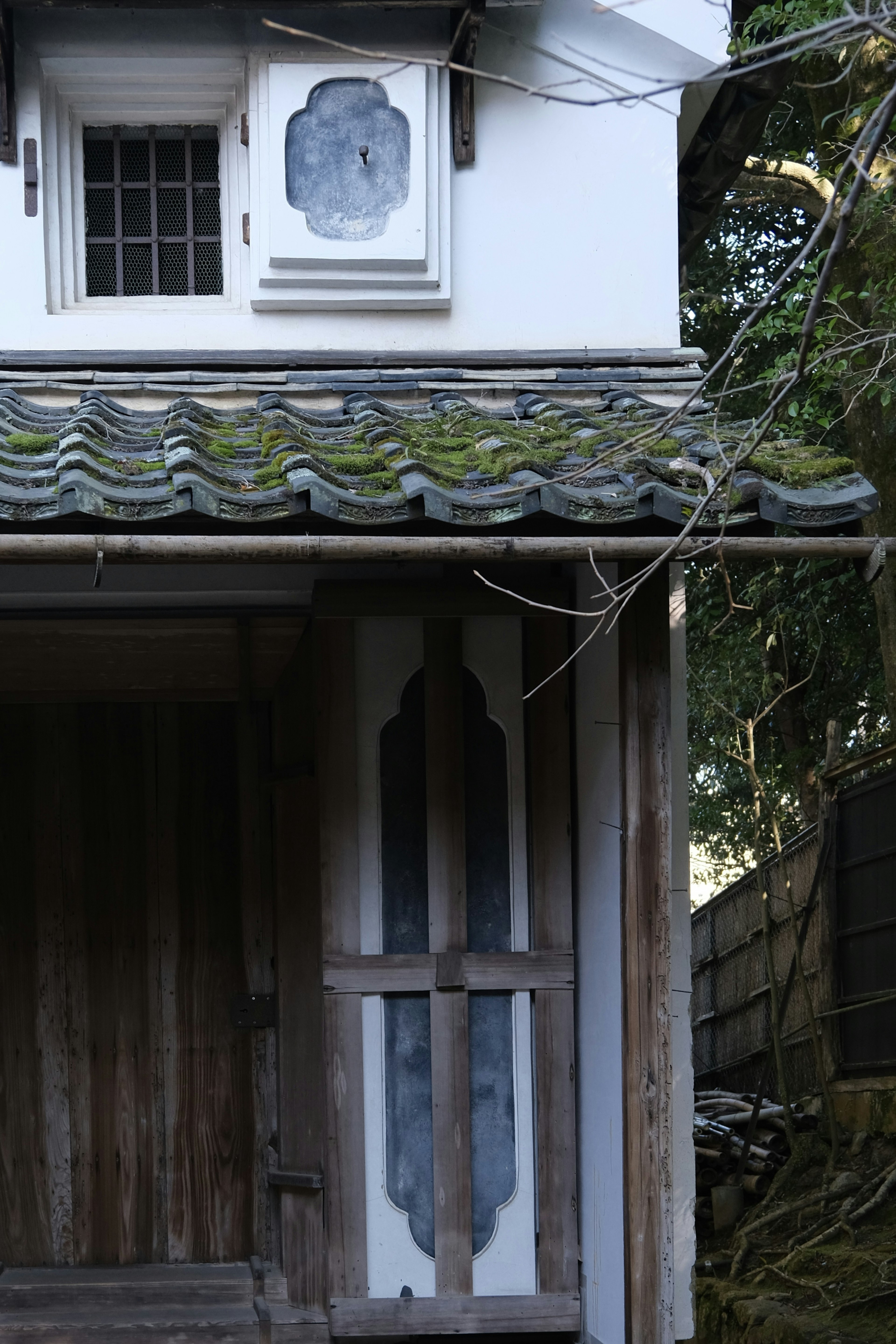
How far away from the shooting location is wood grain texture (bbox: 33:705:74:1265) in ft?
17.7

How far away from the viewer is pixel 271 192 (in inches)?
203

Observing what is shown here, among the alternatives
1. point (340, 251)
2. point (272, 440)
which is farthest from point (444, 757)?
point (340, 251)

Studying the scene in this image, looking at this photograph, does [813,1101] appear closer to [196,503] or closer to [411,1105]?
[411,1105]

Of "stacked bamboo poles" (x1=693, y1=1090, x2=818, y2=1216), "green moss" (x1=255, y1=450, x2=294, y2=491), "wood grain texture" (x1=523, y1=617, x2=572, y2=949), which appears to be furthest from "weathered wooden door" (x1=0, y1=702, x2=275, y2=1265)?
"stacked bamboo poles" (x1=693, y1=1090, x2=818, y2=1216)

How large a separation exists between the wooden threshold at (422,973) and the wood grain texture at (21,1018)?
65.1 inches

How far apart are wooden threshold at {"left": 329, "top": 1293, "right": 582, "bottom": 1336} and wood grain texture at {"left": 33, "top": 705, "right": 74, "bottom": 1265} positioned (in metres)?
1.57

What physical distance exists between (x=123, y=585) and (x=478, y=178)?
2.10 m

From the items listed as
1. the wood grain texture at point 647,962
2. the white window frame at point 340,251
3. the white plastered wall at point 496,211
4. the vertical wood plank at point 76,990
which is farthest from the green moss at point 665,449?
the vertical wood plank at point 76,990

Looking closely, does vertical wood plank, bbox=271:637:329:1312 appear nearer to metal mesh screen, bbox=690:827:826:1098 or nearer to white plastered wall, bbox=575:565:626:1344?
white plastered wall, bbox=575:565:626:1344

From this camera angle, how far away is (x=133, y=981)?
5.51m

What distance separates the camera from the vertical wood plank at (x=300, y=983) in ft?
15.1

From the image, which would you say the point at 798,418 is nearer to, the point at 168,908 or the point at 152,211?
the point at 152,211

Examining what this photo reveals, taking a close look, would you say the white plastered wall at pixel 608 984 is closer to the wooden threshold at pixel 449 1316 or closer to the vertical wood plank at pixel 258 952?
the wooden threshold at pixel 449 1316

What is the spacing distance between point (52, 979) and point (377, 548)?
114 inches
